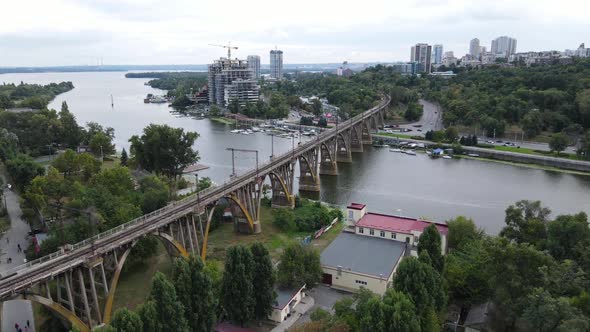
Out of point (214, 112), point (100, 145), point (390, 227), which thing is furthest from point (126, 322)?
point (214, 112)

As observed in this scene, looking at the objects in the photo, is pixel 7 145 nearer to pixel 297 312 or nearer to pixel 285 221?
pixel 285 221

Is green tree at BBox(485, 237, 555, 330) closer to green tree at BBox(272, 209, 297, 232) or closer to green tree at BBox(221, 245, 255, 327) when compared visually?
green tree at BBox(221, 245, 255, 327)

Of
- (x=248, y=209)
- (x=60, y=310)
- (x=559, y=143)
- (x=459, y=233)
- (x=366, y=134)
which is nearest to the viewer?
(x=60, y=310)

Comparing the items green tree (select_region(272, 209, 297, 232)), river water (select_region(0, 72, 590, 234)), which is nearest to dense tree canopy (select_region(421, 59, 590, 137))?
river water (select_region(0, 72, 590, 234))

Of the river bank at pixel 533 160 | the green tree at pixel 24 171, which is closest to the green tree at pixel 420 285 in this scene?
the green tree at pixel 24 171

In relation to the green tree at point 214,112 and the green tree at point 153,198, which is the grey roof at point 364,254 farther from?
the green tree at point 214,112

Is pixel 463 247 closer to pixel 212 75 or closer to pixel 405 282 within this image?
pixel 405 282
